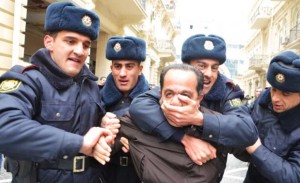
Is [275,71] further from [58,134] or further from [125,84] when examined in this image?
[58,134]

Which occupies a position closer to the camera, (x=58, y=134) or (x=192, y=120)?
(x=58, y=134)

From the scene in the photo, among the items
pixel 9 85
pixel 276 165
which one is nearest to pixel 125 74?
pixel 9 85

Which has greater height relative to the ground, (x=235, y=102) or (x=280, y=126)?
(x=235, y=102)

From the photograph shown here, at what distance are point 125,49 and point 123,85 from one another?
32cm

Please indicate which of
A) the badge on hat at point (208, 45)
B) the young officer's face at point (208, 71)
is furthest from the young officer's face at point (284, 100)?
the badge on hat at point (208, 45)

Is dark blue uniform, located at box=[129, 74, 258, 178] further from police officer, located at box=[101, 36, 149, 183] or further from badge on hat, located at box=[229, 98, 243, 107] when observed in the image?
police officer, located at box=[101, 36, 149, 183]

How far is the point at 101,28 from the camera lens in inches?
494

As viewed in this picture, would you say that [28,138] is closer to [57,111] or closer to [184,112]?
[57,111]

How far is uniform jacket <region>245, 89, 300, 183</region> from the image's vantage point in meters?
1.94

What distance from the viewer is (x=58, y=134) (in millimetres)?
1498

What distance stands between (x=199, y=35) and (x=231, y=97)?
20.6 inches

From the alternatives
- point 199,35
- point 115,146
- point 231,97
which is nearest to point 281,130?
point 231,97

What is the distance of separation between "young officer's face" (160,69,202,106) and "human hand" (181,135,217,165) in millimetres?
232

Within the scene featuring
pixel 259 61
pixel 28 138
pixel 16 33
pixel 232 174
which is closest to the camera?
pixel 28 138
